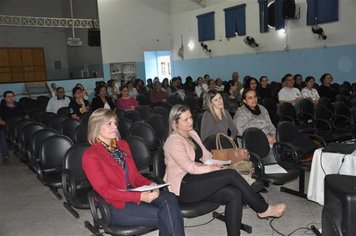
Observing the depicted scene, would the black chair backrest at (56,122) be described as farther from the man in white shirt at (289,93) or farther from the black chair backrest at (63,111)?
the man in white shirt at (289,93)

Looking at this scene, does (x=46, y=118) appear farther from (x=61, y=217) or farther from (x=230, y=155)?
(x=230, y=155)

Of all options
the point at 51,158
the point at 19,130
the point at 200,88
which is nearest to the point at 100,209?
the point at 51,158

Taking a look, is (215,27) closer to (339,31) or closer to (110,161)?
(339,31)

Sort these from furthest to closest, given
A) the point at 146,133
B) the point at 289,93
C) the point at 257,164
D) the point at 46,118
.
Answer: the point at 289,93 < the point at 46,118 < the point at 146,133 < the point at 257,164

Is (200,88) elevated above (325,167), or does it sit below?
above

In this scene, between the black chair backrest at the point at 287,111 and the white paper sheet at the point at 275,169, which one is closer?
the white paper sheet at the point at 275,169

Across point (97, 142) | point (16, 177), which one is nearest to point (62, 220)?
point (97, 142)

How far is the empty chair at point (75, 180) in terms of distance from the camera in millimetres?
3057

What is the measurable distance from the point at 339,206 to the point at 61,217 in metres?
2.81

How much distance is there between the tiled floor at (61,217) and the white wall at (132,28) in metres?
12.0

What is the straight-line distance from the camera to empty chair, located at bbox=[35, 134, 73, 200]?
3.74 m

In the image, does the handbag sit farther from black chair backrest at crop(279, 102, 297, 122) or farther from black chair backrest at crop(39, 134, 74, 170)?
black chair backrest at crop(279, 102, 297, 122)

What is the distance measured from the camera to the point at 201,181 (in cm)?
274

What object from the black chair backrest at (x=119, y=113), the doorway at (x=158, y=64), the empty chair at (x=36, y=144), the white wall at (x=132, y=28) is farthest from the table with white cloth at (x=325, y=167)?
the doorway at (x=158, y=64)
